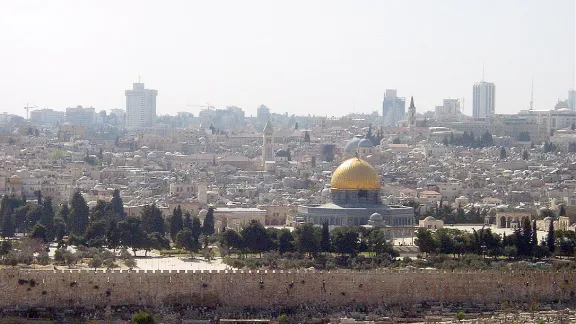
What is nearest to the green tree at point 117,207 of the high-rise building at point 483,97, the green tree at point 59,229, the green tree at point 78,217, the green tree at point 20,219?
the green tree at point 78,217

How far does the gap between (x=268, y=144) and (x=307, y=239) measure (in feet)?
189

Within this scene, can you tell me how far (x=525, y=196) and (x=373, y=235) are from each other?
31992 millimetres

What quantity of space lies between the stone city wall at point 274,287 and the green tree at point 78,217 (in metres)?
12.4

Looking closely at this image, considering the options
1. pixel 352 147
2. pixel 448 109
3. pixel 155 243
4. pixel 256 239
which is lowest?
pixel 155 243

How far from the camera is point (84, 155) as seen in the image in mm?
112750

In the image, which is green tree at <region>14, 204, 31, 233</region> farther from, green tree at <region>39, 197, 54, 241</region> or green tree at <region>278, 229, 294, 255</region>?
green tree at <region>278, 229, 294, 255</region>

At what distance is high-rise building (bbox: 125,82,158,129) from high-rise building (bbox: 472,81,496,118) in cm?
3362

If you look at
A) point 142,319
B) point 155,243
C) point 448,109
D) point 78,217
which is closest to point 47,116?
point 448,109

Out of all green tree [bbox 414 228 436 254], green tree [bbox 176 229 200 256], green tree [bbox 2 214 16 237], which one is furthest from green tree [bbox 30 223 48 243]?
green tree [bbox 414 228 436 254]

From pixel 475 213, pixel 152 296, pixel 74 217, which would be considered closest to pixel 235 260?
pixel 152 296

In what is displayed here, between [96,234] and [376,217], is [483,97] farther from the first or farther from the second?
[96,234]

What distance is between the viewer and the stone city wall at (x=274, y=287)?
4681 cm

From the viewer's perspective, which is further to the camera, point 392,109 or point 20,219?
point 392,109

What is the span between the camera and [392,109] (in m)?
186
